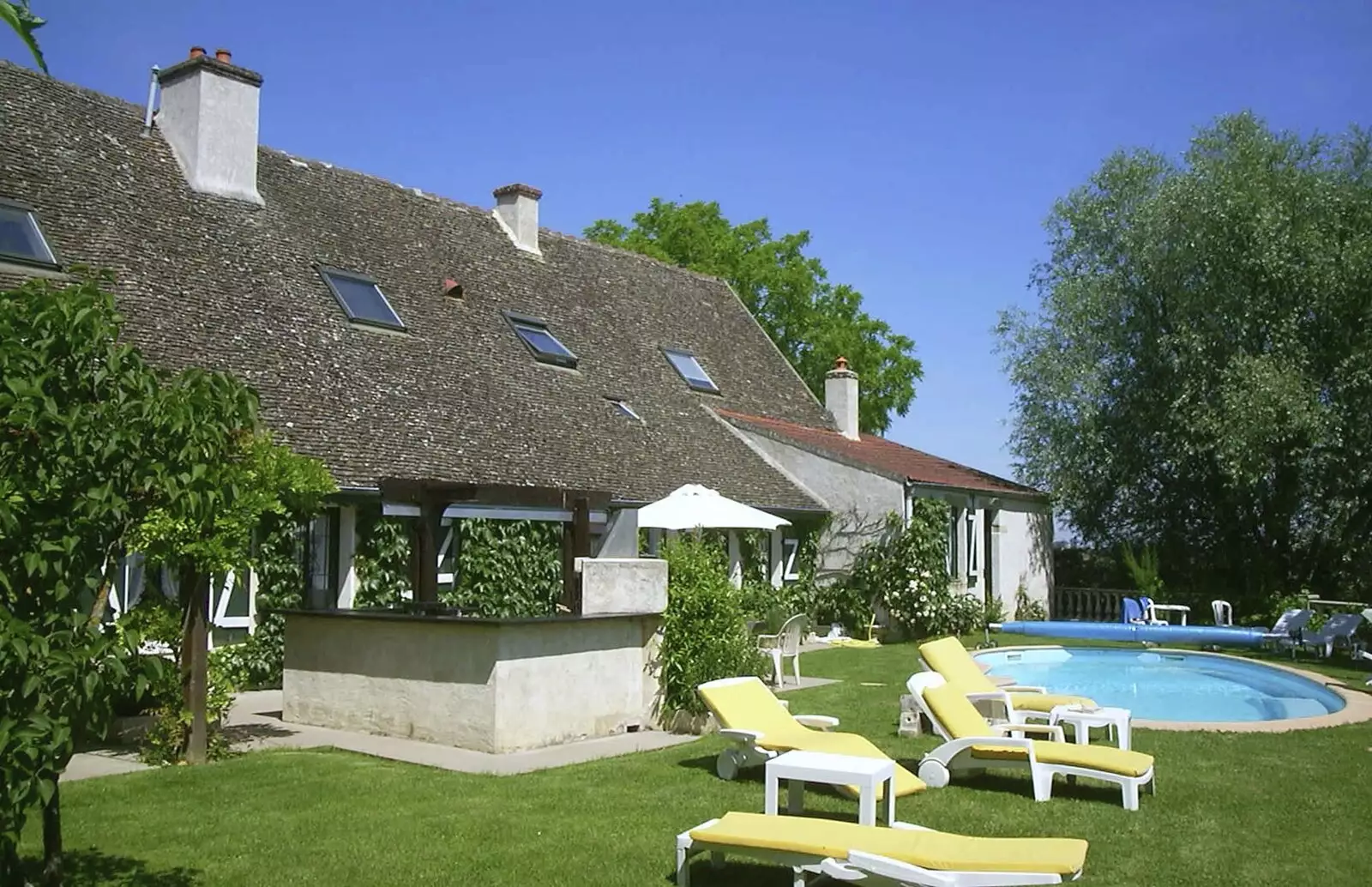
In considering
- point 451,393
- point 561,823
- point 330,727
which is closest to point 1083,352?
point 451,393

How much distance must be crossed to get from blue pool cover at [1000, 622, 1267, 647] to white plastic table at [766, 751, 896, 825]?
18001mm

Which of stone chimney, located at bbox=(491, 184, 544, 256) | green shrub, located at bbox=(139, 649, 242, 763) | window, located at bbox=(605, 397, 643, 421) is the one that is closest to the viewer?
green shrub, located at bbox=(139, 649, 242, 763)

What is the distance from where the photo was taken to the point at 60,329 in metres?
5.10

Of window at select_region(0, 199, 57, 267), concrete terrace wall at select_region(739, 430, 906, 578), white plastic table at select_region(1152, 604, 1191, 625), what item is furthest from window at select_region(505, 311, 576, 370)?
white plastic table at select_region(1152, 604, 1191, 625)

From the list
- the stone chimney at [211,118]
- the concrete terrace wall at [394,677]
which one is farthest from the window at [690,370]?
the concrete terrace wall at [394,677]

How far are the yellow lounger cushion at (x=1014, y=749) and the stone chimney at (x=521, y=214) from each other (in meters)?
16.8

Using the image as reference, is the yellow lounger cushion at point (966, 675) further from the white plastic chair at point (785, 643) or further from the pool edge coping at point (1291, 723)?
the white plastic chair at point (785, 643)

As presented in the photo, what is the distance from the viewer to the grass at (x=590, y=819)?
7281 millimetres

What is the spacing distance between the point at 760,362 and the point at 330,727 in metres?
18.3

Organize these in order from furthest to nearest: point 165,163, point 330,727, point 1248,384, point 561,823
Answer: point 1248,384 → point 165,163 → point 330,727 → point 561,823

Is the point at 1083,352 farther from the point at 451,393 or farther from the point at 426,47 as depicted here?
the point at 426,47

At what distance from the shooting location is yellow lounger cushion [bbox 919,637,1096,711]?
Result: 39.3 feet

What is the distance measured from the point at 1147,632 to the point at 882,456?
256 inches

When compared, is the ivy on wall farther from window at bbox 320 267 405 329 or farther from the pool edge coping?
the pool edge coping
